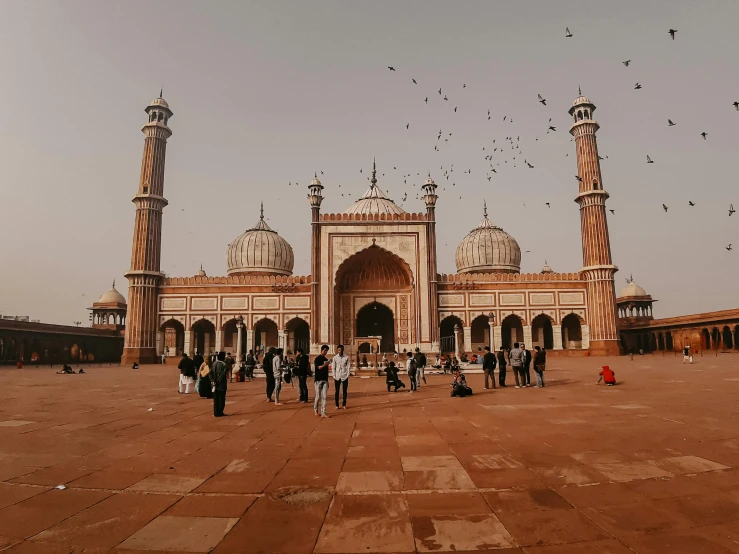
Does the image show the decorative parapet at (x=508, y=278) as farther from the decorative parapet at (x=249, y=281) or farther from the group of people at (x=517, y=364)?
the group of people at (x=517, y=364)

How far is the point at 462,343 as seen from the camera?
118ft

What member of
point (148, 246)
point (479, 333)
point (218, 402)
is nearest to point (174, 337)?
point (148, 246)

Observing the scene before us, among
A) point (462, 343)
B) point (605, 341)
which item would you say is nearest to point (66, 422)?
point (462, 343)

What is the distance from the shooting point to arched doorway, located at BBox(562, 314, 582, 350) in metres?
36.3

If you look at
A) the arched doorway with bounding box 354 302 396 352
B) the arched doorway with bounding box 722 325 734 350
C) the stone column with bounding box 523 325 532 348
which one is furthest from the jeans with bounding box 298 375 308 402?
the arched doorway with bounding box 722 325 734 350

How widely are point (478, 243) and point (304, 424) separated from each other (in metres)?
37.2

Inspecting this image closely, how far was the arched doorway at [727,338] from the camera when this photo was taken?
109 feet

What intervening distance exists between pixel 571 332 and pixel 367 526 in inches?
1497

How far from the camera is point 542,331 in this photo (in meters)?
37.0

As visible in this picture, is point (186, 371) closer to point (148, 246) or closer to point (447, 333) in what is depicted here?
point (148, 246)

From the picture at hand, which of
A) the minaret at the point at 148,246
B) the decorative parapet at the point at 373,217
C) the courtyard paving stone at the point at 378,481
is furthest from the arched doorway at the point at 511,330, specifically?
the courtyard paving stone at the point at 378,481

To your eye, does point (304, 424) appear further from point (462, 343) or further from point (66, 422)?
point (462, 343)

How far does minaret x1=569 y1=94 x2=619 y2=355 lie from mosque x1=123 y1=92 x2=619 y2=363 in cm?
8

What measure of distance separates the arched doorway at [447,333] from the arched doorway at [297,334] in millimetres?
10596
